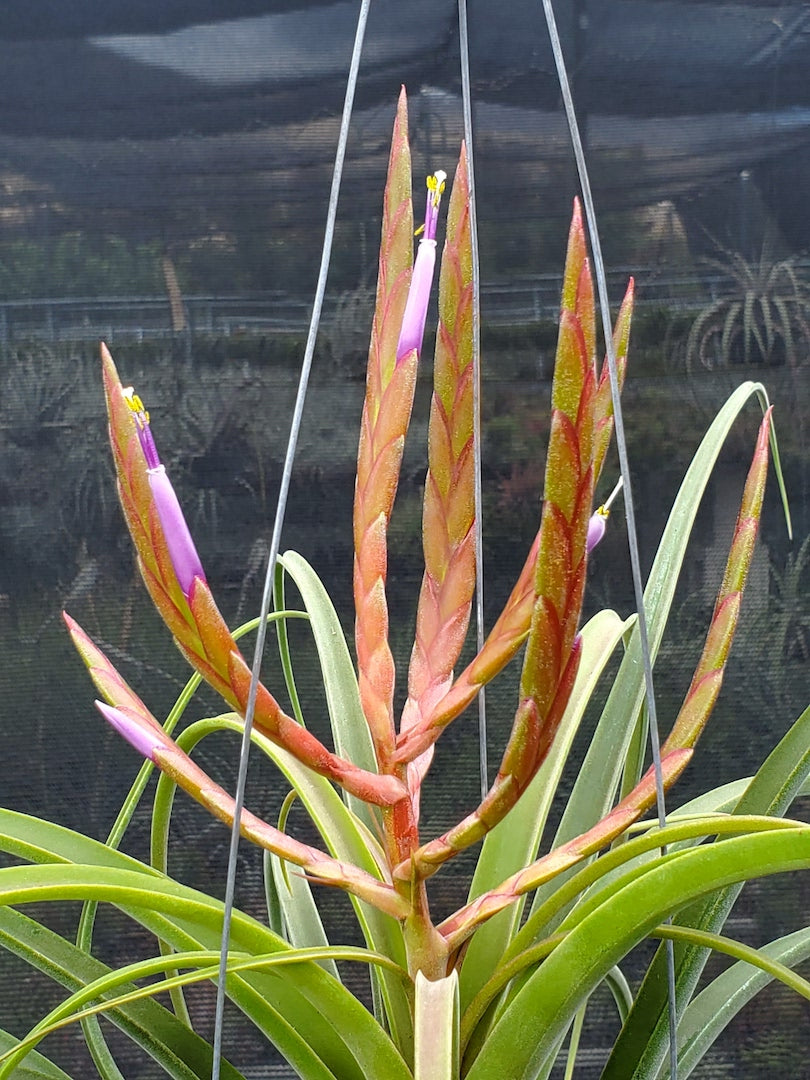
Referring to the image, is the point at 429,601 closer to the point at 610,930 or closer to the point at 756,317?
the point at 610,930

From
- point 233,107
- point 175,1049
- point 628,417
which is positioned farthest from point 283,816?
point 233,107

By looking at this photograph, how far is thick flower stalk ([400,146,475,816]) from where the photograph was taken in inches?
15.0

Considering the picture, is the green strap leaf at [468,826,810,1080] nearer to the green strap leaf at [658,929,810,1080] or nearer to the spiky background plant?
the green strap leaf at [658,929,810,1080]

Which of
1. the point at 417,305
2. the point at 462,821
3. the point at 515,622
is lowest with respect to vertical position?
the point at 462,821

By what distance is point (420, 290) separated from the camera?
36 centimetres

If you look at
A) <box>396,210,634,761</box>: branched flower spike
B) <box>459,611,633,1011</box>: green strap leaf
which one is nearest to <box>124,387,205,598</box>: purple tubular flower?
<box>396,210,634,761</box>: branched flower spike

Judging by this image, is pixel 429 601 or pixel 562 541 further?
pixel 429 601

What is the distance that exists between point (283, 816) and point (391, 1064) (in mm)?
208

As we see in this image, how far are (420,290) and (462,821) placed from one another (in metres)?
0.23

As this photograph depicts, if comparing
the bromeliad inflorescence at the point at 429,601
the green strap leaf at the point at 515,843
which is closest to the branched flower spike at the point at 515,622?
the bromeliad inflorescence at the point at 429,601

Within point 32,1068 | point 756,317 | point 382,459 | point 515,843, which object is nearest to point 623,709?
point 515,843

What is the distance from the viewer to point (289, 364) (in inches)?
32.8

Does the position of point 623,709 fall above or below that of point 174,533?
below

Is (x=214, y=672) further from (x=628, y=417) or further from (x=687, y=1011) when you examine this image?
(x=628, y=417)
